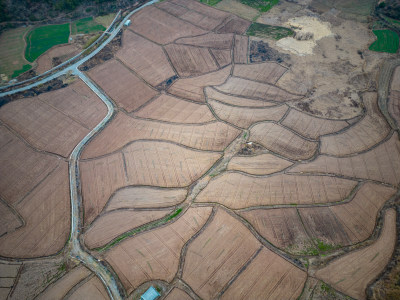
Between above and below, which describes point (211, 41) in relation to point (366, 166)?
above

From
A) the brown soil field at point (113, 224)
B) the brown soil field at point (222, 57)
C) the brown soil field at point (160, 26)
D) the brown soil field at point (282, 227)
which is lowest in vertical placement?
the brown soil field at point (282, 227)

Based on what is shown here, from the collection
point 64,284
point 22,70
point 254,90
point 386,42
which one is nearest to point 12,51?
point 22,70

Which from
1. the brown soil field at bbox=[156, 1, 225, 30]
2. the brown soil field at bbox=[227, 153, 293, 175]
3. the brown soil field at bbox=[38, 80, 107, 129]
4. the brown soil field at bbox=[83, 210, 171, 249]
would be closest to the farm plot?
the brown soil field at bbox=[156, 1, 225, 30]

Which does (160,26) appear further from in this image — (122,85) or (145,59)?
(122,85)

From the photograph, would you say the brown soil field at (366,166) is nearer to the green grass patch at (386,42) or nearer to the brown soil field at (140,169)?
the brown soil field at (140,169)

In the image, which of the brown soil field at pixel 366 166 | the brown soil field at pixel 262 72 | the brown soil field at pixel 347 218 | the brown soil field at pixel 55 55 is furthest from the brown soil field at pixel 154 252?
the brown soil field at pixel 55 55

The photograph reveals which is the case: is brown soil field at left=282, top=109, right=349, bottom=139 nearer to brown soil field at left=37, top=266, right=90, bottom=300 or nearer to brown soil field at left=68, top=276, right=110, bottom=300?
brown soil field at left=68, top=276, right=110, bottom=300
